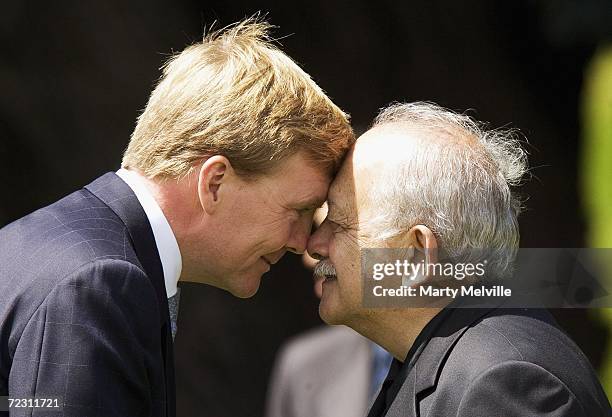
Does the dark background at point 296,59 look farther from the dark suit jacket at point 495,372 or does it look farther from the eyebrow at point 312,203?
the dark suit jacket at point 495,372

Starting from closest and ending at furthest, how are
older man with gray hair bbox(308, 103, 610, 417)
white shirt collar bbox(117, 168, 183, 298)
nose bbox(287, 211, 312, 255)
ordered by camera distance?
older man with gray hair bbox(308, 103, 610, 417)
white shirt collar bbox(117, 168, 183, 298)
nose bbox(287, 211, 312, 255)

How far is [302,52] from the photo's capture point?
6352 mm

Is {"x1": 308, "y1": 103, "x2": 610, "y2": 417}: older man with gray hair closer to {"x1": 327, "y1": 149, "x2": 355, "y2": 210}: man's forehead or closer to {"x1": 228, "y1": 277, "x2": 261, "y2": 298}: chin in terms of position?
{"x1": 327, "y1": 149, "x2": 355, "y2": 210}: man's forehead

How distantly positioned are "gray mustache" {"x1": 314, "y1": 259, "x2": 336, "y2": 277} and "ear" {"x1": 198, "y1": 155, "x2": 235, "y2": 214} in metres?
0.40

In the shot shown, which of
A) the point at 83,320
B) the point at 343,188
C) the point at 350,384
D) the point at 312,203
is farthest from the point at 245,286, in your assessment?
the point at 350,384

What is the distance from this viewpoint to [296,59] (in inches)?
249

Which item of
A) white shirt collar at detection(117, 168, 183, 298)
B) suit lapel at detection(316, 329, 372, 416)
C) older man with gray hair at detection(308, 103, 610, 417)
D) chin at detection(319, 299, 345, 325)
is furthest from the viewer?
suit lapel at detection(316, 329, 372, 416)

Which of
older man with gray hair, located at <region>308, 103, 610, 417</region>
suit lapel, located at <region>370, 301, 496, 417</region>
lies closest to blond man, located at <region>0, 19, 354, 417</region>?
older man with gray hair, located at <region>308, 103, 610, 417</region>

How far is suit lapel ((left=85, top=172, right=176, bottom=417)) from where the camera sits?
251cm

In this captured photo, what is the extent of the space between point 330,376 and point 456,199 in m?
2.19

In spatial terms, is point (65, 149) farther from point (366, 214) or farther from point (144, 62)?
point (366, 214)

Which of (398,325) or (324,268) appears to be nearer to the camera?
(398,325)

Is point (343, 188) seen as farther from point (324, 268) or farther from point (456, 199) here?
point (456, 199)

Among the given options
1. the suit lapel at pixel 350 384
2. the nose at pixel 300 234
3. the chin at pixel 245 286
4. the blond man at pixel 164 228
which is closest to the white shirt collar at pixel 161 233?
the blond man at pixel 164 228
